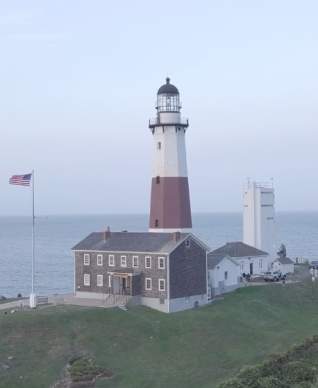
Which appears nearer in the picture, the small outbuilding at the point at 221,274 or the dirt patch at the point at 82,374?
the dirt patch at the point at 82,374

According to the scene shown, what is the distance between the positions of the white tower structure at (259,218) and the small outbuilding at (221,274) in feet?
44.7

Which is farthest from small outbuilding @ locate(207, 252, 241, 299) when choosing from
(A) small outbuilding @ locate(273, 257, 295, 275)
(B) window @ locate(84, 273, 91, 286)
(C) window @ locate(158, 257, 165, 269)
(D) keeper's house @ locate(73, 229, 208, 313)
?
(A) small outbuilding @ locate(273, 257, 295, 275)

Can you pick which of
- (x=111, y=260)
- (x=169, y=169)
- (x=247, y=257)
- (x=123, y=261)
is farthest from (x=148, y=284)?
(x=247, y=257)

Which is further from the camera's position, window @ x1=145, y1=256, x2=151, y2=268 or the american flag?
window @ x1=145, y1=256, x2=151, y2=268

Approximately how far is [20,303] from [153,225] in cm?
1120

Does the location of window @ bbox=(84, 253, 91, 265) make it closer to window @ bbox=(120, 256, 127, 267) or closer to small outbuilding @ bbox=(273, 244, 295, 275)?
window @ bbox=(120, 256, 127, 267)

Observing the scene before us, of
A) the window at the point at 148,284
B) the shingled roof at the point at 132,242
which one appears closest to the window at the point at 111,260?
the shingled roof at the point at 132,242

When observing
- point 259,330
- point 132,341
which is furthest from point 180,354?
point 259,330

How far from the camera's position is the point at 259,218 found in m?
68.4

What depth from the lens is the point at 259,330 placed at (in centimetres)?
4338

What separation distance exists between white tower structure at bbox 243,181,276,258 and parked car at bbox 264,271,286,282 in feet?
17.0

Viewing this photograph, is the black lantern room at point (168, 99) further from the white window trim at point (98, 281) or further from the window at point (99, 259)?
the white window trim at point (98, 281)

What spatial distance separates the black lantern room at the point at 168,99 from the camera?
5253cm

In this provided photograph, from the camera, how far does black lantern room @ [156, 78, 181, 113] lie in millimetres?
52531
